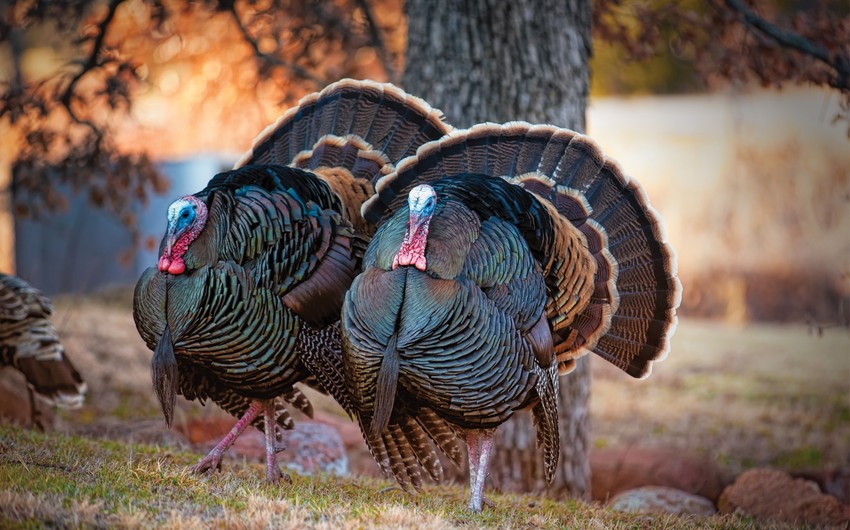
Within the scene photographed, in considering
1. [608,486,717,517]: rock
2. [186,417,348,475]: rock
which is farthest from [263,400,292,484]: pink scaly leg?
[608,486,717,517]: rock

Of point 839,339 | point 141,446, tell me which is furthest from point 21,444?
point 839,339

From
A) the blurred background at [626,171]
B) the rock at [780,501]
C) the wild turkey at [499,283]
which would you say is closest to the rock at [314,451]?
the blurred background at [626,171]

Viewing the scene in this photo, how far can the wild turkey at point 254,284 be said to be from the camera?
3930 mm

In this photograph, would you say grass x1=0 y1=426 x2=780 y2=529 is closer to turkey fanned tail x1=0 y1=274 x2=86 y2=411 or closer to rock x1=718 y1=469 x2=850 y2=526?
rock x1=718 y1=469 x2=850 y2=526

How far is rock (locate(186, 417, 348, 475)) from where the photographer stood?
5.61m

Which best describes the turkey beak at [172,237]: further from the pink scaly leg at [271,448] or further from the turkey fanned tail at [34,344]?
the turkey fanned tail at [34,344]

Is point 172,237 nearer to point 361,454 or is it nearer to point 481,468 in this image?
point 481,468

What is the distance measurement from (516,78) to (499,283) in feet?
7.22

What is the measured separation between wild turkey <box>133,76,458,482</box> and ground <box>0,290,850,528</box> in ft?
1.39

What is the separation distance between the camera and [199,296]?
3.89m

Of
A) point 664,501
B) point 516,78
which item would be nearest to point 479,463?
point 664,501

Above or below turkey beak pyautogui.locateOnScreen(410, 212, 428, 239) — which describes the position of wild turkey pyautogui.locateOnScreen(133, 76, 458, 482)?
below

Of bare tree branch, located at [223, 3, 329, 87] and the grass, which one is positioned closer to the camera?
the grass

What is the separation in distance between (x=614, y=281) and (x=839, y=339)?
8.58 m
